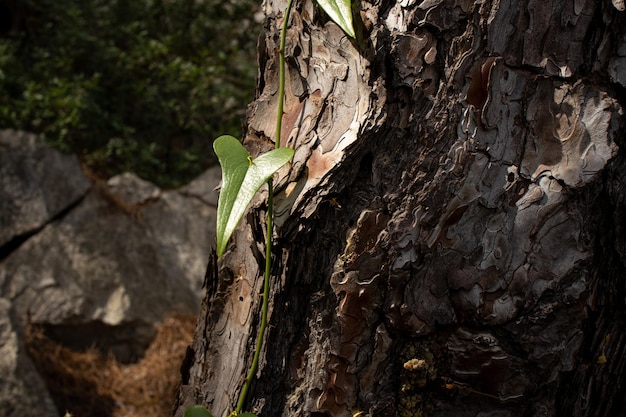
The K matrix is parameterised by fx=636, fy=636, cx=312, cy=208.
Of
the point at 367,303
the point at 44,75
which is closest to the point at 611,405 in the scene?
the point at 367,303

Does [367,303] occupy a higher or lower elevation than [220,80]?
lower

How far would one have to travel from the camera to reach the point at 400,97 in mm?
733

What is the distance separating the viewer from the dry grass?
2029 millimetres

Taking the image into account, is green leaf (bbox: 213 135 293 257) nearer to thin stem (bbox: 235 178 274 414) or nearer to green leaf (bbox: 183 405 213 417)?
thin stem (bbox: 235 178 274 414)

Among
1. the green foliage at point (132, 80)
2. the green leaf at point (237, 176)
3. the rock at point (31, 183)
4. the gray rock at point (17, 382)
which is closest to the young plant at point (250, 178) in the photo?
the green leaf at point (237, 176)

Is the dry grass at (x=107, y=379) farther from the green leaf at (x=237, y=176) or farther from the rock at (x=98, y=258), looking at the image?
the green leaf at (x=237, y=176)

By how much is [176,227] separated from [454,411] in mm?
1868

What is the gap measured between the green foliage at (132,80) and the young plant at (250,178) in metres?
1.85

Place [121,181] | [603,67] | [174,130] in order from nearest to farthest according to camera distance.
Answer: [603,67]
[121,181]
[174,130]

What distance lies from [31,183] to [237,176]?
182 centimetres

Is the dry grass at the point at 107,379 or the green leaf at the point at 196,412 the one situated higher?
the green leaf at the point at 196,412

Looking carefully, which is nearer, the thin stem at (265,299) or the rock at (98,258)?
the thin stem at (265,299)

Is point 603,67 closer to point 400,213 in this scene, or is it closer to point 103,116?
point 400,213

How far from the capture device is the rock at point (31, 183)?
222 centimetres
